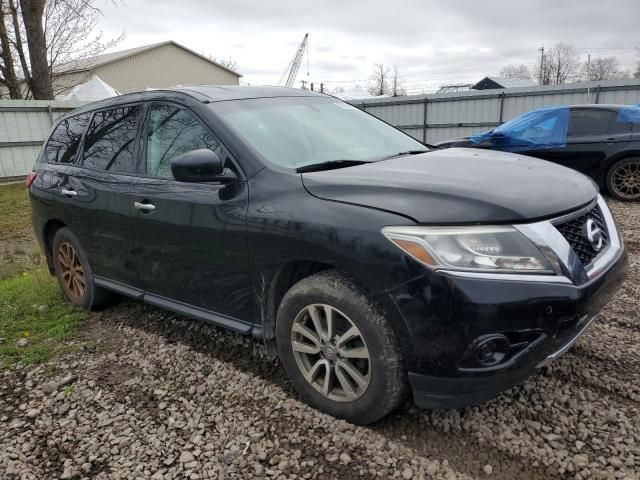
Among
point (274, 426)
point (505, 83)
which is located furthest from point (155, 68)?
point (274, 426)

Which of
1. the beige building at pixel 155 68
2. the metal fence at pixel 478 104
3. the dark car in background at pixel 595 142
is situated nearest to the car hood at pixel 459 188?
the dark car in background at pixel 595 142

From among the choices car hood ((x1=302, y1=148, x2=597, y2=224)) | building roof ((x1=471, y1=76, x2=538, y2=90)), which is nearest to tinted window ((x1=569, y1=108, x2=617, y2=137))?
car hood ((x1=302, y1=148, x2=597, y2=224))

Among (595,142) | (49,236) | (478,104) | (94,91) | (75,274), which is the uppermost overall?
(94,91)

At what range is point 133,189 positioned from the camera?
11.2ft

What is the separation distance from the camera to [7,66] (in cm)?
1753

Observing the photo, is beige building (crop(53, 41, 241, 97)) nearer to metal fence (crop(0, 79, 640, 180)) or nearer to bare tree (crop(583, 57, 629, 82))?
metal fence (crop(0, 79, 640, 180))

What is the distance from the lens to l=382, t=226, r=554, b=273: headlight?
2.05 m

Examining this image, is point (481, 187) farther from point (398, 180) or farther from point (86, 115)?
point (86, 115)

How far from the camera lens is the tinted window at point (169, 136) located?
309 centimetres

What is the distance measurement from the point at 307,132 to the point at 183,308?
4.67 feet

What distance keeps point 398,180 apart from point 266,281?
908 millimetres

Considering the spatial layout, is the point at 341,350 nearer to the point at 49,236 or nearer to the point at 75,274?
the point at 75,274

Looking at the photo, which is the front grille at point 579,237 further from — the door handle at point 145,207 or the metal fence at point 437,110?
the metal fence at point 437,110

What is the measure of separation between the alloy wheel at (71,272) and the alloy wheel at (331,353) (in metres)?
2.55
